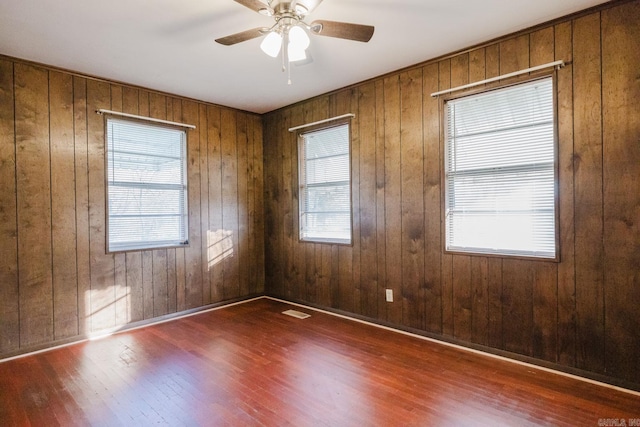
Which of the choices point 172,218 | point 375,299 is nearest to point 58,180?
point 172,218

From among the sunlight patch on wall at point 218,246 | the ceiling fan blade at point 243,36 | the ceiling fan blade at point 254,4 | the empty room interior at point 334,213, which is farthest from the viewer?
the sunlight patch on wall at point 218,246

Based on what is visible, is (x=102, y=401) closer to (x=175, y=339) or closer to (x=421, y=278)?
(x=175, y=339)

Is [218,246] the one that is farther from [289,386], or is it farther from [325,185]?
[289,386]

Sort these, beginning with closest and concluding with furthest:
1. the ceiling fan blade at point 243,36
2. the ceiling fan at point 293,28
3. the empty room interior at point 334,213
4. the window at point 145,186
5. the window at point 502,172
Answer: the ceiling fan at point 293,28, the ceiling fan blade at point 243,36, the empty room interior at point 334,213, the window at point 502,172, the window at point 145,186

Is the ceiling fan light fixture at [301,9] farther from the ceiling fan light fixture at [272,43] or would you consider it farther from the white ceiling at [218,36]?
the white ceiling at [218,36]

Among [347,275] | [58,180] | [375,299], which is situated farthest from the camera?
[347,275]

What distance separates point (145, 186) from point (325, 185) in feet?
6.79

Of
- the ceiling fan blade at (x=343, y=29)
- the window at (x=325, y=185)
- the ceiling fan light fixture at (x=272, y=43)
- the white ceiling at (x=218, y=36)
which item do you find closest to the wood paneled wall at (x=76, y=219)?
the white ceiling at (x=218, y=36)

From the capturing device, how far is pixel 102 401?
2266 millimetres

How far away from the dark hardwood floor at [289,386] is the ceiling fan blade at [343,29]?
91.6 inches

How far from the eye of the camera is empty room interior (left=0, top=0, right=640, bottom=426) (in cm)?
230

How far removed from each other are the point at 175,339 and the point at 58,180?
1.89 meters

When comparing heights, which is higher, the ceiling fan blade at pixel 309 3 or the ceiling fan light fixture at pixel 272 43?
the ceiling fan blade at pixel 309 3

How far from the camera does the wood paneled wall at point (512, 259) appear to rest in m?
2.35
